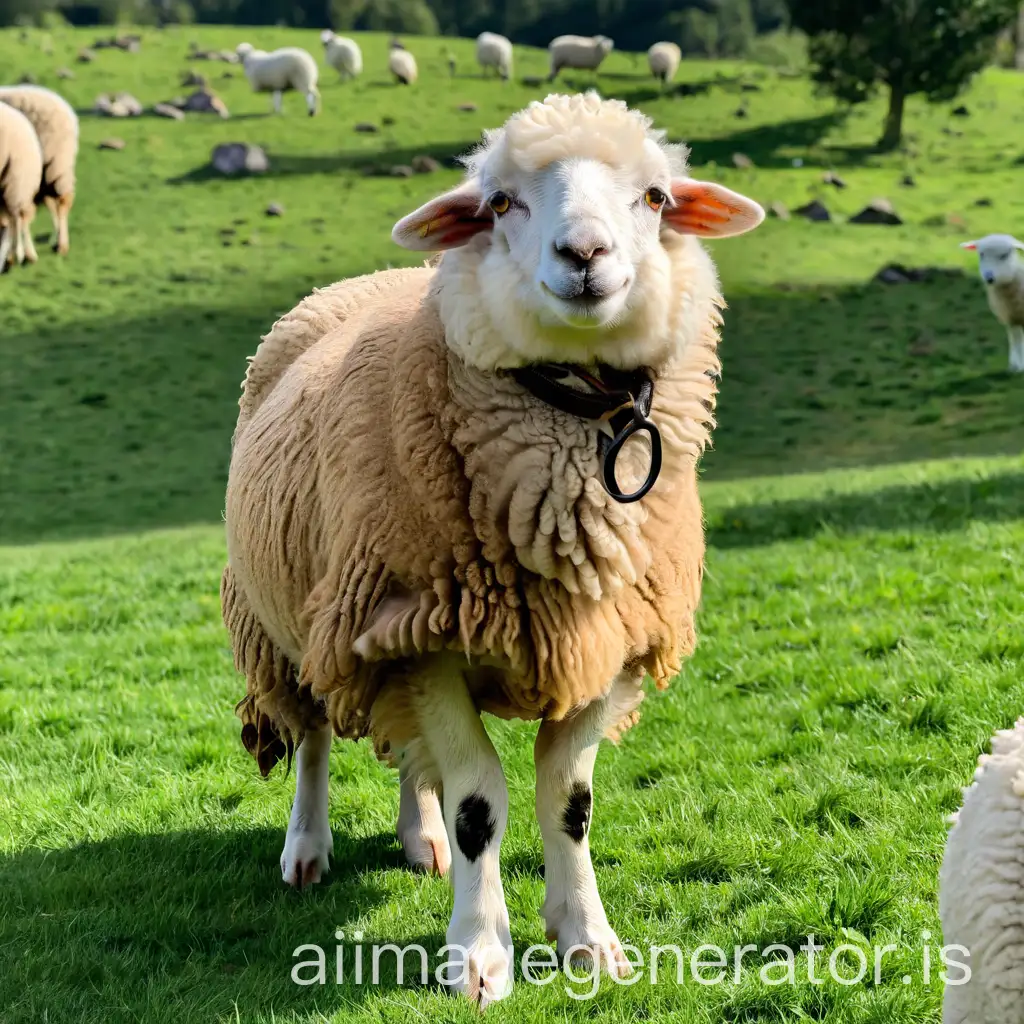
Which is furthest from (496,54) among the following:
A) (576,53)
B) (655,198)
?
(655,198)

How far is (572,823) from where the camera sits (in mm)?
3146

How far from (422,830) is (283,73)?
104 feet

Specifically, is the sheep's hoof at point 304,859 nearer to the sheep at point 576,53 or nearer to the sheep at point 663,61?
the sheep at point 663,61

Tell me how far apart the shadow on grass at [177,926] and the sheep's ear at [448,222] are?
1.77 metres

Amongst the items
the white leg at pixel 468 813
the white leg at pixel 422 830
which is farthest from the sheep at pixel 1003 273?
the white leg at pixel 468 813

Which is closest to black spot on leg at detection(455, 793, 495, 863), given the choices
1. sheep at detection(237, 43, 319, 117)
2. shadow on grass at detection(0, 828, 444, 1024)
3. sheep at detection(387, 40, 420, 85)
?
shadow on grass at detection(0, 828, 444, 1024)

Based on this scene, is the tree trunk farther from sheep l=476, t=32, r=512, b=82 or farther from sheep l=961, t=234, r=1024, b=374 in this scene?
sheep l=961, t=234, r=1024, b=374

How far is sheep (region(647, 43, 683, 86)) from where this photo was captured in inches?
1389

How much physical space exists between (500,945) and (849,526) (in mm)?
4784

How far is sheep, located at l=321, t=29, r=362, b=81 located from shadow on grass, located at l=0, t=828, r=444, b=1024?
34836mm

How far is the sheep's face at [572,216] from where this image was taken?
2711 mm

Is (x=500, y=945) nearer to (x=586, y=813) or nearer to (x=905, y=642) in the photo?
(x=586, y=813)

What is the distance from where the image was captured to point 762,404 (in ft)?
58.6

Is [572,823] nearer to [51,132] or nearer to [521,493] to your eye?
[521,493]
